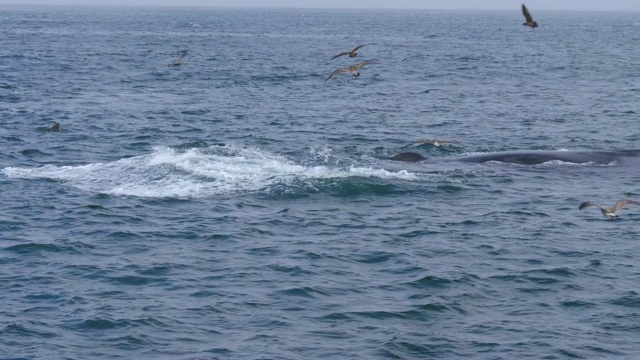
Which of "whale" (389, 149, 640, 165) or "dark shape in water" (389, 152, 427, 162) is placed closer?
"whale" (389, 149, 640, 165)

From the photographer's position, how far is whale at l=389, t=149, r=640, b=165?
36.1 m

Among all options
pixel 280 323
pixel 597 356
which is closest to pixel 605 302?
pixel 597 356

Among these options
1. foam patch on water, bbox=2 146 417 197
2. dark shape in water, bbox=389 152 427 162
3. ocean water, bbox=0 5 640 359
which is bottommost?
ocean water, bbox=0 5 640 359

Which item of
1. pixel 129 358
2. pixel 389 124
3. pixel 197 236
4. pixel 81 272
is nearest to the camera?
pixel 129 358

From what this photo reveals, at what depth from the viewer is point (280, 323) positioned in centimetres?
2091

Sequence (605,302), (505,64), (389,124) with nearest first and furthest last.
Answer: (605,302) → (389,124) → (505,64)

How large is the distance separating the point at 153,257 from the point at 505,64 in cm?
6458

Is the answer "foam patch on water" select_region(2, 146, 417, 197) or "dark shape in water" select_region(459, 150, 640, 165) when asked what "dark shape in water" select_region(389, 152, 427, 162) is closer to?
"dark shape in water" select_region(459, 150, 640, 165)

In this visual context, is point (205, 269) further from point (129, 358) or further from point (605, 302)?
point (605, 302)

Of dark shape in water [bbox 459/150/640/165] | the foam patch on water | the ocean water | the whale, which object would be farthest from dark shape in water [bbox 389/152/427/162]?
the foam patch on water

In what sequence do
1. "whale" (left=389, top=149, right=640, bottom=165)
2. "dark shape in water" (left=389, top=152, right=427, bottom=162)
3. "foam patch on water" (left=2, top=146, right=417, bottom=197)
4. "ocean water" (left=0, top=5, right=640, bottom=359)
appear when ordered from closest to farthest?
"ocean water" (left=0, top=5, right=640, bottom=359) < "foam patch on water" (left=2, top=146, right=417, bottom=197) < "whale" (left=389, top=149, right=640, bottom=165) < "dark shape in water" (left=389, top=152, right=427, bottom=162)

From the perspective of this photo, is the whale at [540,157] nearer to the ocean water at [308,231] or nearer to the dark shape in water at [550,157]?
the dark shape in water at [550,157]

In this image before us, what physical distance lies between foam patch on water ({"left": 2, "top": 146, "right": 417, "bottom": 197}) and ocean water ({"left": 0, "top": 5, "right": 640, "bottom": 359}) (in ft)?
0.38

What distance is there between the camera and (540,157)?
36281 mm
